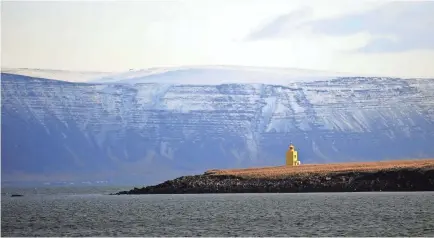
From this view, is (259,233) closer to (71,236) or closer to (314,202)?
(71,236)

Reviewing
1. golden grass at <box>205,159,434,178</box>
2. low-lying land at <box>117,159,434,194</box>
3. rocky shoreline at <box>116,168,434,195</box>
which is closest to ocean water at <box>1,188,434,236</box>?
rocky shoreline at <box>116,168,434,195</box>

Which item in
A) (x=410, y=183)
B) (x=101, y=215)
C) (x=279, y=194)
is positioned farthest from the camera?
(x=279, y=194)

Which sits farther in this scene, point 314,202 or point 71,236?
point 314,202

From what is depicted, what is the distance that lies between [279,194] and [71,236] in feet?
166

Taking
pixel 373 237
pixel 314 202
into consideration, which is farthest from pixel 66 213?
pixel 373 237

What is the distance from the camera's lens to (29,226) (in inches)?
2685

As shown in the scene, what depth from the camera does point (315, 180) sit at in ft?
348

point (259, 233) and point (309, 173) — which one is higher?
point (309, 173)

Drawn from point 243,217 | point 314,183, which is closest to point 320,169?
point 314,183

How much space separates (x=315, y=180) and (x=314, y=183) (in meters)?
0.54

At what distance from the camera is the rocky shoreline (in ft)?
326

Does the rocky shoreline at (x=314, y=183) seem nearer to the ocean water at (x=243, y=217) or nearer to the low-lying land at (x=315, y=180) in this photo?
the low-lying land at (x=315, y=180)

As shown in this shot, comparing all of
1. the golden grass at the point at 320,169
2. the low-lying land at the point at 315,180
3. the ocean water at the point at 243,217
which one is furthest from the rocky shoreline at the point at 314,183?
the ocean water at the point at 243,217

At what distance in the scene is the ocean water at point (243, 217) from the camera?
6081cm
